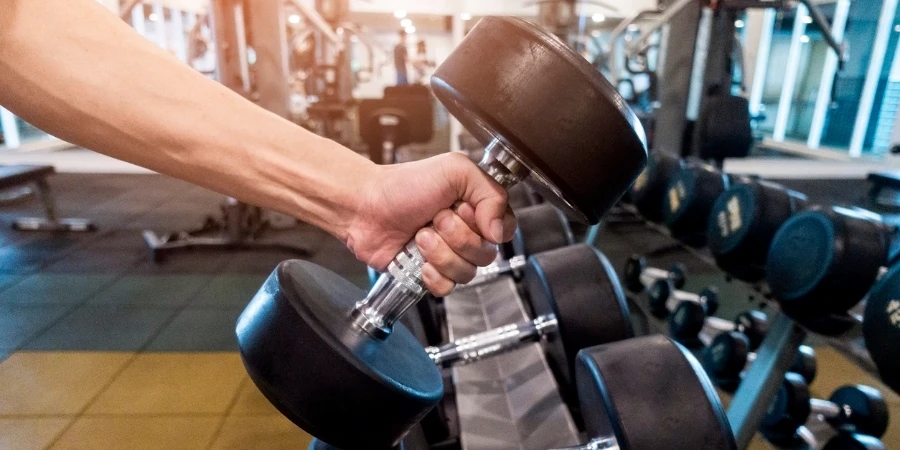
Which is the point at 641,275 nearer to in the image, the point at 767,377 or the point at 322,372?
the point at 767,377

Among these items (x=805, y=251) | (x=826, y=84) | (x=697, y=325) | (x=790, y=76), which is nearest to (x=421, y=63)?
(x=790, y=76)

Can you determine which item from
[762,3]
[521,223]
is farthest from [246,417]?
[762,3]

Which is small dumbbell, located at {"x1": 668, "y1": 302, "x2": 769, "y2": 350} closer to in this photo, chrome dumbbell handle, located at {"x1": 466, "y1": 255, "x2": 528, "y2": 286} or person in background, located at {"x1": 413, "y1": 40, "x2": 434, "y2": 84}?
chrome dumbbell handle, located at {"x1": 466, "y1": 255, "x2": 528, "y2": 286}

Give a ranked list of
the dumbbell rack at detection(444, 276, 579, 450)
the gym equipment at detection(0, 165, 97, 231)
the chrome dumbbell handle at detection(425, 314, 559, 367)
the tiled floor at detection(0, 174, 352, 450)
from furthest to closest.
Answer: the gym equipment at detection(0, 165, 97, 231), the tiled floor at detection(0, 174, 352, 450), the dumbbell rack at detection(444, 276, 579, 450), the chrome dumbbell handle at detection(425, 314, 559, 367)

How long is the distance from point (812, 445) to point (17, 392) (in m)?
2.25

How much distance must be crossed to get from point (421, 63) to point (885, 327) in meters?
5.72

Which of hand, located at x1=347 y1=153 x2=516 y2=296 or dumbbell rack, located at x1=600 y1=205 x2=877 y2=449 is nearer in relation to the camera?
hand, located at x1=347 y1=153 x2=516 y2=296

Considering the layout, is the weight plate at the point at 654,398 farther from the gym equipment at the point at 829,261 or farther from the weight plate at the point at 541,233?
the weight plate at the point at 541,233

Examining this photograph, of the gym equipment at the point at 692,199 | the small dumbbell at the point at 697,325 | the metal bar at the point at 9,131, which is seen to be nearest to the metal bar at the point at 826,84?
the gym equipment at the point at 692,199

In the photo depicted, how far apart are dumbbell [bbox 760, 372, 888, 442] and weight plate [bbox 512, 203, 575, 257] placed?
67 cm

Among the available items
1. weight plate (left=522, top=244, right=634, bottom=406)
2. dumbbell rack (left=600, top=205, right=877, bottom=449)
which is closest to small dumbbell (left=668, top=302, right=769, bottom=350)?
dumbbell rack (left=600, top=205, right=877, bottom=449)

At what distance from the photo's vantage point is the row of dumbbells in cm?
96

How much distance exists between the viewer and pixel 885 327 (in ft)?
3.08

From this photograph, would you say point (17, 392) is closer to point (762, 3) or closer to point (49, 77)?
point (49, 77)
